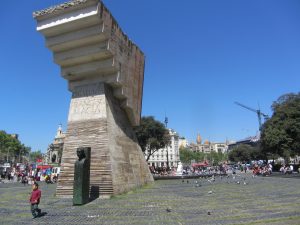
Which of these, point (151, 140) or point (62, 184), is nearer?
point (62, 184)

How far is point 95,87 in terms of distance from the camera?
20.6 metres

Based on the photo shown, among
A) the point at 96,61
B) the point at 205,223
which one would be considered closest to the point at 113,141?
the point at 96,61

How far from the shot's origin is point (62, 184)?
744 inches

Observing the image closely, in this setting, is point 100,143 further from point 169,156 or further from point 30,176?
point 169,156

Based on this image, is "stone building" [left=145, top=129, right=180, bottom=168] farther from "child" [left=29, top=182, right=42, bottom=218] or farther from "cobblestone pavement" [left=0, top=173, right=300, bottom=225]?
"child" [left=29, top=182, right=42, bottom=218]

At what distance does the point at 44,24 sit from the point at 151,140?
40.3 metres

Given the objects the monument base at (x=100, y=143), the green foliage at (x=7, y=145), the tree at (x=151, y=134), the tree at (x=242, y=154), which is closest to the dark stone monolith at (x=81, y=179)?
the monument base at (x=100, y=143)

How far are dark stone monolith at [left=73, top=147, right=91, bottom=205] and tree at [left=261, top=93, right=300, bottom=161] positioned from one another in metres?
36.9

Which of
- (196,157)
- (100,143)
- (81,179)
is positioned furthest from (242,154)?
(81,179)

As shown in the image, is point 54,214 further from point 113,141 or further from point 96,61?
point 96,61

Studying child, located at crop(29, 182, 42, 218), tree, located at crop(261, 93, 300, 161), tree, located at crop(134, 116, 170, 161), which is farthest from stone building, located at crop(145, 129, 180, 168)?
child, located at crop(29, 182, 42, 218)

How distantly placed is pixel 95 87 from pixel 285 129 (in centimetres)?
3444

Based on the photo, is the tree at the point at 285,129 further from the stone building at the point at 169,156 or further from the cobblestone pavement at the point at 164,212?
the stone building at the point at 169,156

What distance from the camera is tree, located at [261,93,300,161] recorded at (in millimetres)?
45594
